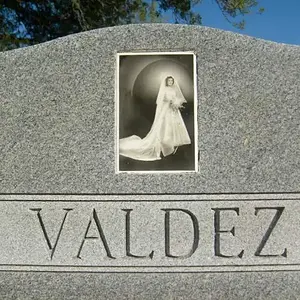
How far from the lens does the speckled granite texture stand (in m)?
3.44

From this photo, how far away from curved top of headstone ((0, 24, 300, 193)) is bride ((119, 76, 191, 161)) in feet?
0.38

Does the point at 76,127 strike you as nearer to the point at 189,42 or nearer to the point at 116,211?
the point at 116,211

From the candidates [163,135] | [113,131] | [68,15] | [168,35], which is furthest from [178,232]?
[68,15]

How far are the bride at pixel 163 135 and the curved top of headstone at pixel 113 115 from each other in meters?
0.12

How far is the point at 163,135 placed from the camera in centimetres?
350

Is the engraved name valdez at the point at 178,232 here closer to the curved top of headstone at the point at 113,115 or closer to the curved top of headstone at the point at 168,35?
the curved top of headstone at the point at 113,115

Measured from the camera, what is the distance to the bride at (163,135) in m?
3.48

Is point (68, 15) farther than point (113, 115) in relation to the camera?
Yes

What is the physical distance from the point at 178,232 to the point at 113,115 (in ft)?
2.82

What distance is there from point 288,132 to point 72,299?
1743mm

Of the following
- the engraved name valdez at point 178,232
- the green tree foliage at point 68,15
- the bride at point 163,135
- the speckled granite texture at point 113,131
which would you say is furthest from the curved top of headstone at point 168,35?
the green tree foliage at point 68,15

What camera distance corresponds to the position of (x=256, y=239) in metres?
3.46

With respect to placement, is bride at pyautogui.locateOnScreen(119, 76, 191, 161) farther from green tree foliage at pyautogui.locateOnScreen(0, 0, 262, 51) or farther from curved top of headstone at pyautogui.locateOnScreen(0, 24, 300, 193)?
green tree foliage at pyautogui.locateOnScreen(0, 0, 262, 51)

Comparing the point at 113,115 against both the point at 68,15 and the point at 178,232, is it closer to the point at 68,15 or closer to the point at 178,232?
the point at 178,232
